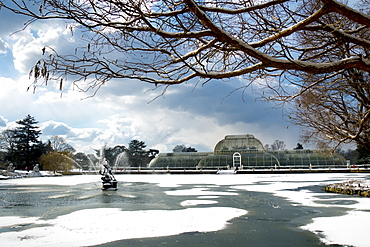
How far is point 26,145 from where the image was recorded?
6069 cm

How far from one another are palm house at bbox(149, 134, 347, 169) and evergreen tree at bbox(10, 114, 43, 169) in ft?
83.5

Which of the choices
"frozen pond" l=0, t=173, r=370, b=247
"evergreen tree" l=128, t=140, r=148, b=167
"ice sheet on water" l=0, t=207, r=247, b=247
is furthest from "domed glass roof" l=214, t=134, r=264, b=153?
"ice sheet on water" l=0, t=207, r=247, b=247

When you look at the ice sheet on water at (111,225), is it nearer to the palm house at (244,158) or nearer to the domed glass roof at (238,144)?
the palm house at (244,158)

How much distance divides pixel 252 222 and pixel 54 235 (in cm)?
469

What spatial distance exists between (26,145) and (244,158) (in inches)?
1715

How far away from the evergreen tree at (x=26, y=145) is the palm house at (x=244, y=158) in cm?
2545

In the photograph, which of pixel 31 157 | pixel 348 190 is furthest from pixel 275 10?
pixel 31 157

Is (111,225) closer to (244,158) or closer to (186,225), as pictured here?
(186,225)

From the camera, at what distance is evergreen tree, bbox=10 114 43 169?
194 ft

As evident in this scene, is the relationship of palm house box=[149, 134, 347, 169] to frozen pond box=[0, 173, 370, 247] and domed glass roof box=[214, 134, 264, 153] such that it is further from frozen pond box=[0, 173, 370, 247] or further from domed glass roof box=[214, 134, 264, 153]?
frozen pond box=[0, 173, 370, 247]

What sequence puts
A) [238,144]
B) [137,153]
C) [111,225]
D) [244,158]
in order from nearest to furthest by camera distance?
1. [111,225]
2. [244,158]
3. [238,144]
4. [137,153]

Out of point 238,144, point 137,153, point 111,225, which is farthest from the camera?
point 137,153

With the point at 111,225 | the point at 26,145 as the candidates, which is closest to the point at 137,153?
the point at 26,145

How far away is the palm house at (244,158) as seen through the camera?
48.6 metres
